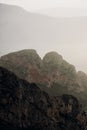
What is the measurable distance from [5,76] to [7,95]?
496 inches

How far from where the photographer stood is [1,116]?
614 feet

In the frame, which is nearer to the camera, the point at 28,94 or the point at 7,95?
the point at 7,95

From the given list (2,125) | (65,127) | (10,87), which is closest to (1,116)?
(2,125)

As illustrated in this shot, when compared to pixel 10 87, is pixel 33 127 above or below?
below

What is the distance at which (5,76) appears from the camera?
A: 19412cm

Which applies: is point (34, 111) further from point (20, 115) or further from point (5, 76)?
point (5, 76)

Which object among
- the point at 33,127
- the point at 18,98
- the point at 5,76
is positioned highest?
the point at 5,76

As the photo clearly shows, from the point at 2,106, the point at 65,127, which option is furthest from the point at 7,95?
the point at 65,127

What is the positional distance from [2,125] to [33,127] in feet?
60.3

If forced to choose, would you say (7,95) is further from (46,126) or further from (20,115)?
(46,126)

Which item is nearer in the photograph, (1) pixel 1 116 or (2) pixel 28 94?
(1) pixel 1 116

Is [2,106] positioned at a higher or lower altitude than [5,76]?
lower

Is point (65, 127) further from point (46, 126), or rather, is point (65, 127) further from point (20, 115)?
point (20, 115)

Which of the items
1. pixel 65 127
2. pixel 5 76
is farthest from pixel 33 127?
pixel 5 76
